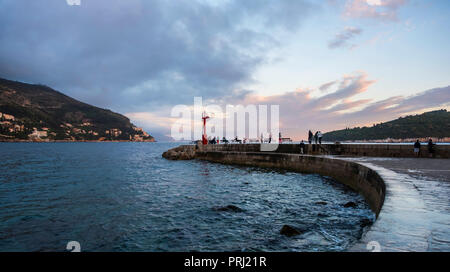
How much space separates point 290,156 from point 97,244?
18.0 metres

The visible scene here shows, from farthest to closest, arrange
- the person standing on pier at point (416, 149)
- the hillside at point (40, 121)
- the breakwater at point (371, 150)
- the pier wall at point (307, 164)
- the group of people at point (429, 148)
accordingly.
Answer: the hillside at point (40, 121) < the breakwater at point (371, 150) < the person standing on pier at point (416, 149) < the group of people at point (429, 148) < the pier wall at point (307, 164)

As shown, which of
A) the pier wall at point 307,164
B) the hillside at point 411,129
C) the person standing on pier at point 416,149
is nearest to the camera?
the pier wall at point 307,164

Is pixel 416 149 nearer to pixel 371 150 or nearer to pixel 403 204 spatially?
pixel 371 150

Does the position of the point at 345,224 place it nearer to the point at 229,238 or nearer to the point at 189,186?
the point at 229,238

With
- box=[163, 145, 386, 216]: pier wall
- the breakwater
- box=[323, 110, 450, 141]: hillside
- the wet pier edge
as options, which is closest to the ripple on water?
box=[163, 145, 386, 216]: pier wall

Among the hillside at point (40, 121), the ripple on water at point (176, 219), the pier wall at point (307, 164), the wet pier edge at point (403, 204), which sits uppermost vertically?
the hillside at point (40, 121)

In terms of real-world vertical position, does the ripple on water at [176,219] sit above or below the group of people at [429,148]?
below

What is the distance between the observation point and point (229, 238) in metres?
5.82

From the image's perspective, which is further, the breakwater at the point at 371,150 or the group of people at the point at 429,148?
the breakwater at the point at 371,150

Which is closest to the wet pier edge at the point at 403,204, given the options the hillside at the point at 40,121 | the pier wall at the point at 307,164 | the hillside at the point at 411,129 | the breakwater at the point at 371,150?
the pier wall at the point at 307,164

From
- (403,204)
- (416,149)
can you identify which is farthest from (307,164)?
(403,204)

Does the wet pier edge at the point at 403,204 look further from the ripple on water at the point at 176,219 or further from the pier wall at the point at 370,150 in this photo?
the ripple on water at the point at 176,219

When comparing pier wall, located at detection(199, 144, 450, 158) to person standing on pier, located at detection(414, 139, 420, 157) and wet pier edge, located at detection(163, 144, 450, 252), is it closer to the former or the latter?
wet pier edge, located at detection(163, 144, 450, 252)
